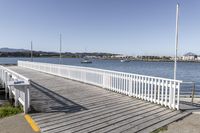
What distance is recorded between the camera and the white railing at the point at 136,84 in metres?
6.91

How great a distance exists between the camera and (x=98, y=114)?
611 cm

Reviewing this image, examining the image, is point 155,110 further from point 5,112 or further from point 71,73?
point 71,73

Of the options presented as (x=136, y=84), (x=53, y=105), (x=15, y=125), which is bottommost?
(x=15, y=125)

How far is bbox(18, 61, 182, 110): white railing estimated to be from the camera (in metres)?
6.91

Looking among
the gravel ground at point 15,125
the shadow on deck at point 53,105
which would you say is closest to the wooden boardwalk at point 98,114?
the shadow on deck at point 53,105

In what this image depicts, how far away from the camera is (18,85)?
6.27 metres

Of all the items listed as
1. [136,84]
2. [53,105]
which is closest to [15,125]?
[53,105]

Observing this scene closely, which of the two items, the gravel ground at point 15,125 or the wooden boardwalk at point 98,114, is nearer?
the gravel ground at point 15,125

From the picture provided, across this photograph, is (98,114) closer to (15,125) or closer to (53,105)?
(53,105)

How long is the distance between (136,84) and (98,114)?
2.88 m

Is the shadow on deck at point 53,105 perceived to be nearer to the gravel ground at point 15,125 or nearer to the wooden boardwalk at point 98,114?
the wooden boardwalk at point 98,114

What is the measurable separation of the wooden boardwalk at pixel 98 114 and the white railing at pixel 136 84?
0.35 meters

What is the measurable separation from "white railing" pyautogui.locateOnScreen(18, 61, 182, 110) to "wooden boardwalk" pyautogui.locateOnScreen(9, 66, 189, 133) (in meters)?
0.35

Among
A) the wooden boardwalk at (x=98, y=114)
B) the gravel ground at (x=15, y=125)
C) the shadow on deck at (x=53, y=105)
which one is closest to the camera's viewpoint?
the gravel ground at (x=15, y=125)
